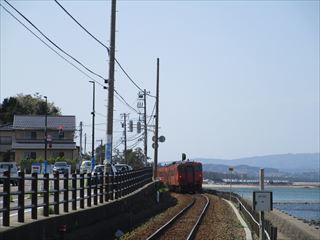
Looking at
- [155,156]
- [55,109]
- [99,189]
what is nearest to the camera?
[99,189]

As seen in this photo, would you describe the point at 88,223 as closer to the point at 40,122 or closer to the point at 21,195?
the point at 21,195

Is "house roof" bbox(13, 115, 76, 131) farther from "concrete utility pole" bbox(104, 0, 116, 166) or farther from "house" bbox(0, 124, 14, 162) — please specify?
"concrete utility pole" bbox(104, 0, 116, 166)

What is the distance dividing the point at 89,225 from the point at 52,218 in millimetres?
3846

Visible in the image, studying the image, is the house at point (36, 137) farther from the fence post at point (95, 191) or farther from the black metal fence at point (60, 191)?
the fence post at point (95, 191)

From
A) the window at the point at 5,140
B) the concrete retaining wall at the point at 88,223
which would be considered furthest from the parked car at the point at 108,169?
the window at the point at 5,140

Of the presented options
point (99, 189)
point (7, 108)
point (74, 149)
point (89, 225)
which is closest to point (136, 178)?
point (99, 189)

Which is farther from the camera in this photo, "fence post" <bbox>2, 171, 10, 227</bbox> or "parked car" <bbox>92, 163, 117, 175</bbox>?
"parked car" <bbox>92, 163, 117, 175</bbox>

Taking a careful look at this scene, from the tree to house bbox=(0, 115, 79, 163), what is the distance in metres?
16.6

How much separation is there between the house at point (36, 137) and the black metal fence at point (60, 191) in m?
58.2

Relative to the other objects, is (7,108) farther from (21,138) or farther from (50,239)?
(50,239)

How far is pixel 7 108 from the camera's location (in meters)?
115


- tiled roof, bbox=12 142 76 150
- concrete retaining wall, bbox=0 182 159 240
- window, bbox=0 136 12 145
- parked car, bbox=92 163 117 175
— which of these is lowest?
concrete retaining wall, bbox=0 182 159 240

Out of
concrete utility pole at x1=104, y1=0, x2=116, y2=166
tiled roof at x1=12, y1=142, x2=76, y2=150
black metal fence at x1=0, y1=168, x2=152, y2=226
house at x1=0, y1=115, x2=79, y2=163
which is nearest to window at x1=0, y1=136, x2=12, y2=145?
house at x1=0, y1=115, x2=79, y2=163

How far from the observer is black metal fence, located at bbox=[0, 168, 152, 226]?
1229 centimetres
